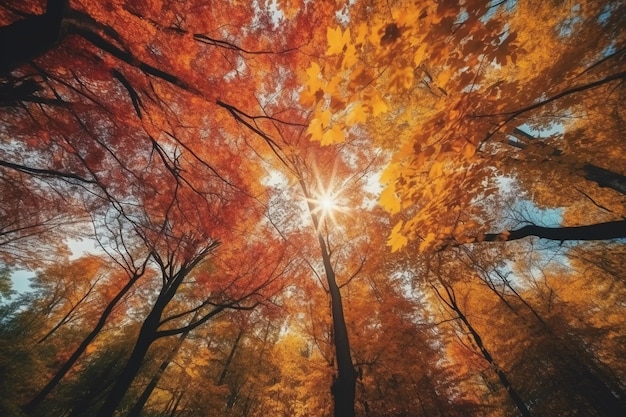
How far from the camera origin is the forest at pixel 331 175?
2.34 metres

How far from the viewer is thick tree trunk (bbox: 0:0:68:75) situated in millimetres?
2197

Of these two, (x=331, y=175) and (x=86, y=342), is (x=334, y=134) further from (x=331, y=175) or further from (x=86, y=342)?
(x=86, y=342)

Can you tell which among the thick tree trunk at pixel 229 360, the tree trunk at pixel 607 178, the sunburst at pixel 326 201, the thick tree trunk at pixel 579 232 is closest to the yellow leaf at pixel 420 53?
the thick tree trunk at pixel 579 232

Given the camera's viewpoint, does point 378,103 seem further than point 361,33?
Yes

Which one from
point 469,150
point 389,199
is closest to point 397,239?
point 389,199

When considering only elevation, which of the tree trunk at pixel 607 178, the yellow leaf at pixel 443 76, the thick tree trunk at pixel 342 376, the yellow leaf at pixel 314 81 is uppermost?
the tree trunk at pixel 607 178

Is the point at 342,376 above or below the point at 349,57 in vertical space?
below

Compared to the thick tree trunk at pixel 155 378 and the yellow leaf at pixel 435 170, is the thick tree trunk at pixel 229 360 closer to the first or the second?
the thick tree trunk at pixel 155 378

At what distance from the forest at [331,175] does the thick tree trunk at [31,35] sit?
0.02 metres

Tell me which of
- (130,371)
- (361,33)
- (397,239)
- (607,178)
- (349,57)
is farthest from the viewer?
(130,371)

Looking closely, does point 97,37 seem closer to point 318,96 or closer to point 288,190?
point 318,96

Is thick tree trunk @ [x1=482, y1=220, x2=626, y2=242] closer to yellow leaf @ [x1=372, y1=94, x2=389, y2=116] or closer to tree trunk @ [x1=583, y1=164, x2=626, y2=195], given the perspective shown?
yellow leaf @ [x1=372, y1=94, x2=389, y2=116]

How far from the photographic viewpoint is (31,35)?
7.33 ft

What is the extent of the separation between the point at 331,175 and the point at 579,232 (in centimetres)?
617
